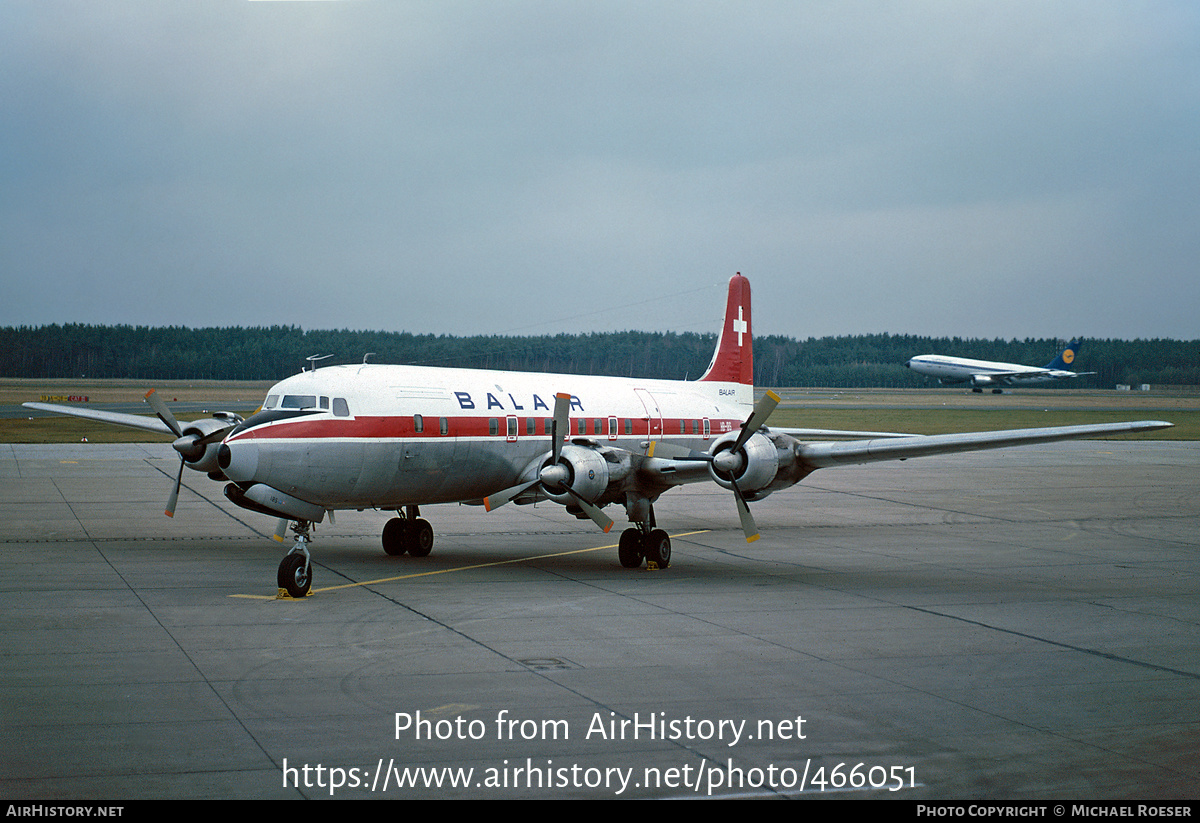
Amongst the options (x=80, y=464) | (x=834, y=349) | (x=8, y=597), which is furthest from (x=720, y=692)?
(x=834, y=349)

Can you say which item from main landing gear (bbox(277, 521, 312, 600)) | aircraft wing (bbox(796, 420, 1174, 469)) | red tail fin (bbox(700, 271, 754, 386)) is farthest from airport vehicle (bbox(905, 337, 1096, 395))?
main landing gear (bbox(277, 521, 312, 600))

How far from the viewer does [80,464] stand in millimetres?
42094

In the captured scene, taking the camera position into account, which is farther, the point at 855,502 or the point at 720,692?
the point at 855,502

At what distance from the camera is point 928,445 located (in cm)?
1978

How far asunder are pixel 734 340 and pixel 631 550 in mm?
9297

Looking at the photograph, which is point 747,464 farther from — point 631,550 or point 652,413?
point 652,413

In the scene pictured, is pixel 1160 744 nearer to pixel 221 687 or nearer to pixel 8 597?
pixel 221 687

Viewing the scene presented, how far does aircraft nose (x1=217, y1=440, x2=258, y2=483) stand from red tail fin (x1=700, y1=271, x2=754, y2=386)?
1378 cm

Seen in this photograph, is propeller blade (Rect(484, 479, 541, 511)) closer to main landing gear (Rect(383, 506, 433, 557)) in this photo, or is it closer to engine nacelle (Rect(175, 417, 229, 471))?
main landing gear (Rect(383, 506, 433, 557))

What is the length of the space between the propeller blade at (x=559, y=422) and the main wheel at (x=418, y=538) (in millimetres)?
3670

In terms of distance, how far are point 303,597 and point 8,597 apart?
4.55 metres

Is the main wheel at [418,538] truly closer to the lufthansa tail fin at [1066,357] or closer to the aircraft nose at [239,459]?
the aircraft nose at [239,459]

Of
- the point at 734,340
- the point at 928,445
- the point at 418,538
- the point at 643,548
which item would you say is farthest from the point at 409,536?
the point at 734,340
